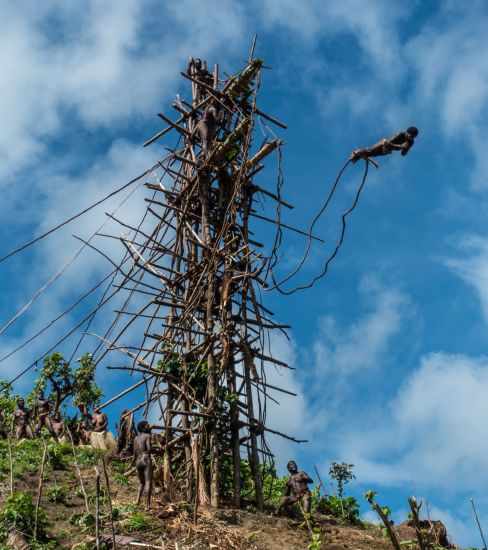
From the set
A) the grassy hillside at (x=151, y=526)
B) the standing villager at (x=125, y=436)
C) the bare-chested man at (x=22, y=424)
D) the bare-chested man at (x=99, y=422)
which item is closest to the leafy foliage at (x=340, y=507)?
the grassy hillside at (x=151, y=526)

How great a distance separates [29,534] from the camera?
35.2 ft

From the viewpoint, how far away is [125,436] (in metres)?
16.5

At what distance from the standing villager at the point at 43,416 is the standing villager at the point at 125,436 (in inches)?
179

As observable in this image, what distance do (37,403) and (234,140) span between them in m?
11.6

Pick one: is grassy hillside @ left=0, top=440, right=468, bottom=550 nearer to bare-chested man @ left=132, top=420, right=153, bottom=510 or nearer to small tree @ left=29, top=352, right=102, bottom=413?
bare-chested man @ left=132, top=420, right=153, bottom=510

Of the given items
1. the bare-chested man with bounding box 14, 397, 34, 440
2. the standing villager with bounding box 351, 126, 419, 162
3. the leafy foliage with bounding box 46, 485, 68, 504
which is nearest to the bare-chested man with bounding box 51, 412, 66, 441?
the bare-chested man with bounding box 14, 397, 34, 440

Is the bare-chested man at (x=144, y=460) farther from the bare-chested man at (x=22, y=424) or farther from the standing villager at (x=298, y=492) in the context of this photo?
the bare-chested man at (x=22, y=424)

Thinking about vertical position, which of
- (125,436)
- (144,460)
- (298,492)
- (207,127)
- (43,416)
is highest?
(207,127)

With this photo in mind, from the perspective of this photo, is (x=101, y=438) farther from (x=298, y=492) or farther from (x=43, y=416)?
(x=298, y=492)

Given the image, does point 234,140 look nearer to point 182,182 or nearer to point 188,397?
point 182,182

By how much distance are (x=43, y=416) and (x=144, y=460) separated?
9.95m

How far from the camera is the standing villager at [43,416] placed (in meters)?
20.8

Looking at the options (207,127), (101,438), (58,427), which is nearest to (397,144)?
(207,127)

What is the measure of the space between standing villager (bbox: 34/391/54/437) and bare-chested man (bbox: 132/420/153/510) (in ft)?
28.0
